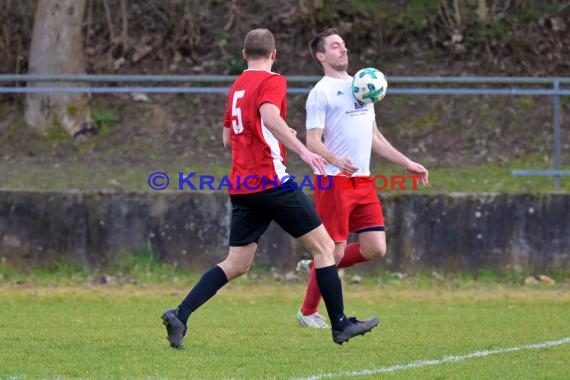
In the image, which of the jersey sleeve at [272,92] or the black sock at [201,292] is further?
the black sock at [201,292]

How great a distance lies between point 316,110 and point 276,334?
5.58 feet

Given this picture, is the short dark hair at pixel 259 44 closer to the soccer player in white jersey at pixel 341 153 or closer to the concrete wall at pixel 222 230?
the soccer player in white jersey at pixel 341 153

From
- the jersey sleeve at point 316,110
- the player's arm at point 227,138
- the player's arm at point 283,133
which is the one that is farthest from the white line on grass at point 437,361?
the jersey sleeve at point 316,110

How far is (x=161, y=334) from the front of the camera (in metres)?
8.70

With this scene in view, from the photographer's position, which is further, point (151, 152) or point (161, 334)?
point (151, 152)

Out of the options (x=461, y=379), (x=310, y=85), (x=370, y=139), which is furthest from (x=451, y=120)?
(x=461, y=379)

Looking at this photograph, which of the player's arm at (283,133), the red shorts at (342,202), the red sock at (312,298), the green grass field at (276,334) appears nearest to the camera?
the green grass field at (276,334)

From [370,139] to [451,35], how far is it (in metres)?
9.04

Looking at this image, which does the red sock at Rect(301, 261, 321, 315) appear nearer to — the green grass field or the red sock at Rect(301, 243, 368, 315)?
the red sock at Rect(301, 243, 368, 315)

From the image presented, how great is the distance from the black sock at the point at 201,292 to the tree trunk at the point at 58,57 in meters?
8.18

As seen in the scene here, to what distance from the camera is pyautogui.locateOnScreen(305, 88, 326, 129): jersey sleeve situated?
8805 millimetres

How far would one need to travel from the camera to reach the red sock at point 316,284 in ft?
29.6

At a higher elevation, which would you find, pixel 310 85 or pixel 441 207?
pixel 310 85

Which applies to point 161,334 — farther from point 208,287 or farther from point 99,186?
point 99,186
